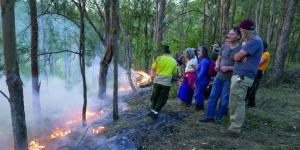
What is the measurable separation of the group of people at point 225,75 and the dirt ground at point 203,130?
0.34m

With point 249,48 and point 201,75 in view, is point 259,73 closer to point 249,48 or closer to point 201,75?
point 201,75

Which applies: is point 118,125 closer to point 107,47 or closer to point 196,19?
point 107,47

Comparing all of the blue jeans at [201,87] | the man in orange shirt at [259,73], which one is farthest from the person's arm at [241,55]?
the man in orange shirt at [259,73]

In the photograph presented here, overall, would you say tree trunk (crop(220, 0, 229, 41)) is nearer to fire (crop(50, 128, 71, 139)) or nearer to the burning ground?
the burning ground

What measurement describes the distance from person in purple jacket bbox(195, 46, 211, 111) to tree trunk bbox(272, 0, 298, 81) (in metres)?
7.51

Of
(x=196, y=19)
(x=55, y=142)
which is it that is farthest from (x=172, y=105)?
(x=196, y=19)

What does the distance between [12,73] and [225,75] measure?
4.74 metres

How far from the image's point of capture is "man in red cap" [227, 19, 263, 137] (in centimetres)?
696

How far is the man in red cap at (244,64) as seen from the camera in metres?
6.96

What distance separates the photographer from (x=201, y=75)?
949 cm

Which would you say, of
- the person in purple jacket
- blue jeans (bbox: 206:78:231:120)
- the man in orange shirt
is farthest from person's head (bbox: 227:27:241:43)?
the man in orange shirt

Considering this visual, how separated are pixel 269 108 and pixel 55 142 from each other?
22.4ft

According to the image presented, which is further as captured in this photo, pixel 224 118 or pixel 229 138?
pixel 224 118

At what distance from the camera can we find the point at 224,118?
8789mm
